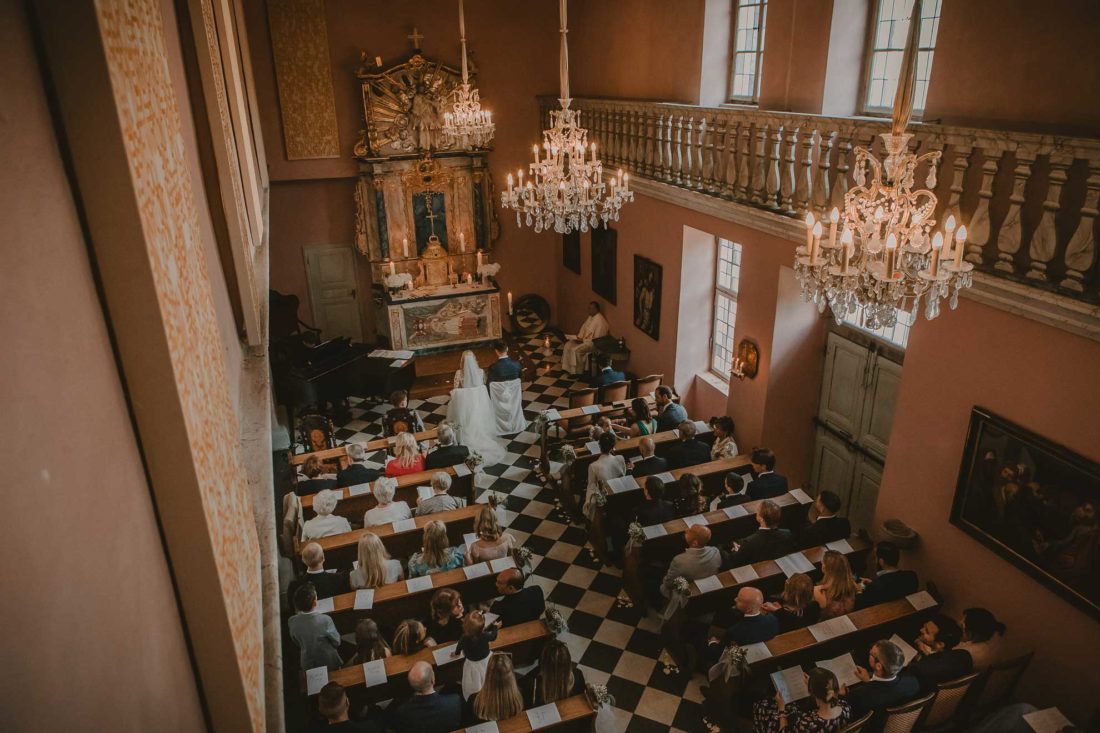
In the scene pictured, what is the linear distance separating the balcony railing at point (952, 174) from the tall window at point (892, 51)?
3.62 ft

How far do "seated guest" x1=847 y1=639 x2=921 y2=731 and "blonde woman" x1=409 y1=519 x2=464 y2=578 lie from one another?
4028mm

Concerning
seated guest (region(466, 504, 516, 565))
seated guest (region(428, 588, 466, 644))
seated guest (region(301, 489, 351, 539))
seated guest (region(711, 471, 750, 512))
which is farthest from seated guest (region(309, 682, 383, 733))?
seated guest (region(711, 471, 750, 512))

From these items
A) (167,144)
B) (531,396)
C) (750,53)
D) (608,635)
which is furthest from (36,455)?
(531,396)

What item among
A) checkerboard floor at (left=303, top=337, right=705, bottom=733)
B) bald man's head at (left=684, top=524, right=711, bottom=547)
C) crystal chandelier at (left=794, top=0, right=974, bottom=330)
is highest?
crystal chandelier at (left=794, top=0, right=974, bottom=330)

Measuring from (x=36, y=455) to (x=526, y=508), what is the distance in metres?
9.43

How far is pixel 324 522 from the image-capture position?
8.01 m

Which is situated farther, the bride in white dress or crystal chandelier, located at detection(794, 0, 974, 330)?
the bride in white dress

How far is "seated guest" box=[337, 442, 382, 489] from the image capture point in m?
8.93

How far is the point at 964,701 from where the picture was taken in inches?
235

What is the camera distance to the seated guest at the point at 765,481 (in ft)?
27.9

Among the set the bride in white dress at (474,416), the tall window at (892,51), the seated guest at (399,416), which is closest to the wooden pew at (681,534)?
the bride in white dress at (474,416)

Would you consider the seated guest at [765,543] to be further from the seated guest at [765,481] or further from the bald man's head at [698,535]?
the seated guest at [765,481]

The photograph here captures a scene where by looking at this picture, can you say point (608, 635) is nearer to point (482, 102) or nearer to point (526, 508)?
point (526, 508)

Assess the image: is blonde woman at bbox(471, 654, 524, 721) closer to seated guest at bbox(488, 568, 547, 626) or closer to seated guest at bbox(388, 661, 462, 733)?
seated guest at bbox(388, 661, 462, 733)
